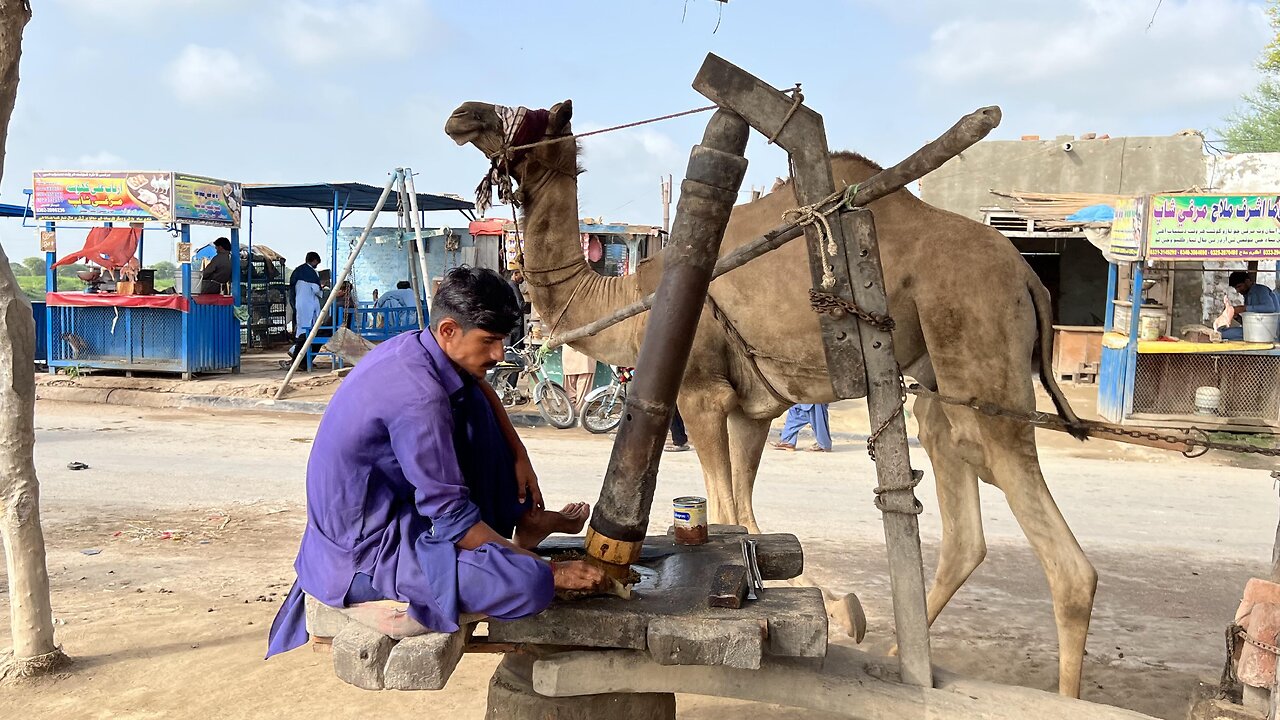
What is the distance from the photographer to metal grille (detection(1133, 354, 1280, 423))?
39.1 feet

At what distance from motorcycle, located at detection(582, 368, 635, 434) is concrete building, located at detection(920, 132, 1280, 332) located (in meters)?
8.24

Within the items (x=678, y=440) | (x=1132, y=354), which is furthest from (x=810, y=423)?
(x=1132, y=354)

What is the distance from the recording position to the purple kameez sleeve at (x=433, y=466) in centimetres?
273

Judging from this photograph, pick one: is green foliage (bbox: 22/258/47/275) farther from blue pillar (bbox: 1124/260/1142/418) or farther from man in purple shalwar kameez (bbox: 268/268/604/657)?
man in purple shalwar kameez (bbox: 268/268/604/657)

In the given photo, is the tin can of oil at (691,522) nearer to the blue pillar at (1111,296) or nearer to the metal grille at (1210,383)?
the metal grille at (1210,383)

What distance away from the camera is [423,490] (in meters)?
2.73

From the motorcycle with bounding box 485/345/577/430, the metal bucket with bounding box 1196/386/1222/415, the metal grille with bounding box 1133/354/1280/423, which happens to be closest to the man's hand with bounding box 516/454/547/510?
the motorcycle with bounding box 485/345/577/430

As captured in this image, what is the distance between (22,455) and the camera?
4.45 metres

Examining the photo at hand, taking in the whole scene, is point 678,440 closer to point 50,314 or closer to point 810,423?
point 810,423

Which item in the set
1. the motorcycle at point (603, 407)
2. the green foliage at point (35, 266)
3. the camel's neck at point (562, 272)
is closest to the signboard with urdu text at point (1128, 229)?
the motorcycle at point (603, 407)

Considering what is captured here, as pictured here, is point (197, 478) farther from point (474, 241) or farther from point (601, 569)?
point (474, 241)

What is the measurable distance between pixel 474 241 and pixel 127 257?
680 centimetres

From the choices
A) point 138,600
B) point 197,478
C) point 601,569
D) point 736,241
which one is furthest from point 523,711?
point 197,478

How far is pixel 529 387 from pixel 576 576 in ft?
38.3
